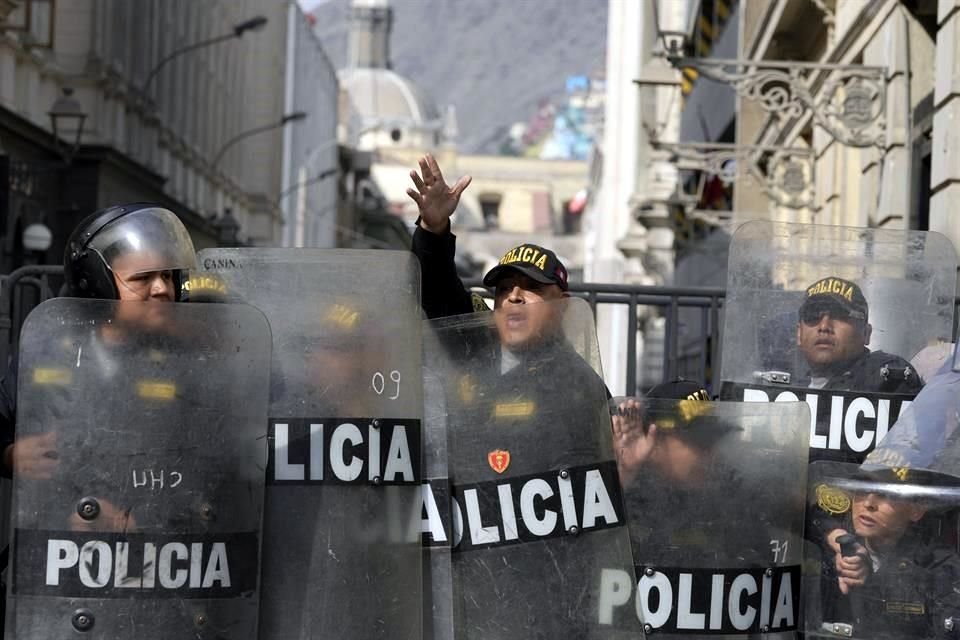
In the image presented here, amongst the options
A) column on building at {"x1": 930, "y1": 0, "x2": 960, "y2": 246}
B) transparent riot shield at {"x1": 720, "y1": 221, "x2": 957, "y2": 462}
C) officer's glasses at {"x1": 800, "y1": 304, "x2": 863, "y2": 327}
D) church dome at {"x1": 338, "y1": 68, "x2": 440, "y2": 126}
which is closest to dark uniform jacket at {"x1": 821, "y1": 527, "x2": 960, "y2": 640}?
transparent riot shield at {"x1": 720, "y1": 221, "x2": 957, "y2": 462}

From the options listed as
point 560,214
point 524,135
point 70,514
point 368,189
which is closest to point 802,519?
point 70,514

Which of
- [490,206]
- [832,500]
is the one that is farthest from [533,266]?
[490,206]

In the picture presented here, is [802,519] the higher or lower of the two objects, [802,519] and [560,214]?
the lower

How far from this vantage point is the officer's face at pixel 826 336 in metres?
5.13

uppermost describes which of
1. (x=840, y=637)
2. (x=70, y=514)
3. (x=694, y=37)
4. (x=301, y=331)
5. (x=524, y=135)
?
(x=524, y=135)

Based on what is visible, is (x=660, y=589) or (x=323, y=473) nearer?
(x=323, y=473)

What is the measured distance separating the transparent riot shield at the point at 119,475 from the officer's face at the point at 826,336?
1.73m

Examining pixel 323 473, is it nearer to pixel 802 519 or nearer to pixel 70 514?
pixel 70 514

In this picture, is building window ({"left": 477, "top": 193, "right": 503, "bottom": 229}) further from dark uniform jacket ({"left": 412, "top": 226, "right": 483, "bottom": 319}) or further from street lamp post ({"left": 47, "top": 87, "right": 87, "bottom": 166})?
dark uniform jacket ({"left": 412, "top": 226, "right": 483, "bottom": 319})

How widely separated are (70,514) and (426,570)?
952mm

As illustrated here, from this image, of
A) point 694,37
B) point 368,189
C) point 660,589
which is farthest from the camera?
point 368,189

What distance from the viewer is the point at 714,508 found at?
15.9ft

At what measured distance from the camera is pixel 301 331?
179 inches

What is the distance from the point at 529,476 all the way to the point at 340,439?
19.1 inches
